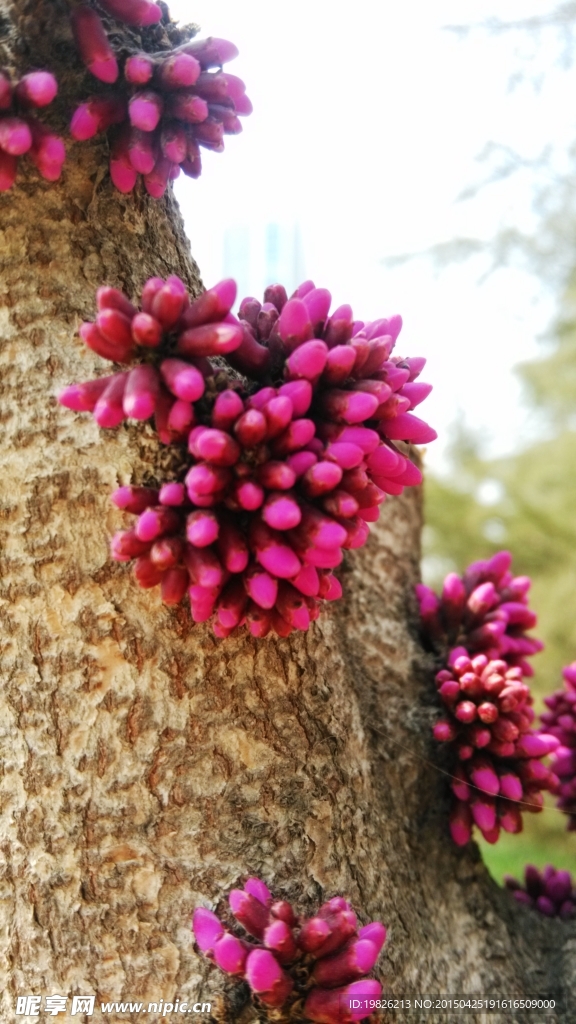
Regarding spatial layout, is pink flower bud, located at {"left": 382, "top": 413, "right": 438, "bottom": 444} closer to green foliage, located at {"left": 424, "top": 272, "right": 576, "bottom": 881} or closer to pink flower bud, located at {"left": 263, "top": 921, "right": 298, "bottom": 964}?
pink flower bud, located at {"left": 263, "top": 921, "right": 298, "bottom": 964}

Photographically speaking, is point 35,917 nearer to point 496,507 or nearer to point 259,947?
point 259,947

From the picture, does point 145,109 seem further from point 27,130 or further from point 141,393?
point 141,393

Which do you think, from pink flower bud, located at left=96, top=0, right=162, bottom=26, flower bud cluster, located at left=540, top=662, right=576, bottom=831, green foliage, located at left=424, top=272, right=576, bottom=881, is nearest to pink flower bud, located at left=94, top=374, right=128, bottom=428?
pink flower bud, located at left=96, top=0, right=162, bottom=26

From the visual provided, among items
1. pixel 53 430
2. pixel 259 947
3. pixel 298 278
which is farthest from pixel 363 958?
pixel 298 278

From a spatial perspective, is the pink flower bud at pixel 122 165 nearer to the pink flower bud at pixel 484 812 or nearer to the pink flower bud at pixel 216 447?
the pink flower bud at pixel 216 447

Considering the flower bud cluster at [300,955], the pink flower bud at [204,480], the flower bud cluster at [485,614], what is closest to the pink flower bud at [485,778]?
the flower bud cluster at [485,614]

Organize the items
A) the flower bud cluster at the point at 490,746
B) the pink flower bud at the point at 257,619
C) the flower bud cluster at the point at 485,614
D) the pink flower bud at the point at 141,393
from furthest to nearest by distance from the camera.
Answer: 1. the flower bud cluster at the point at 485,614
2. the flower bud cluster at the point at 490,746
3. the pink flower bud at the point at 257,619
4. the pink flower bud at the point at 141,393
